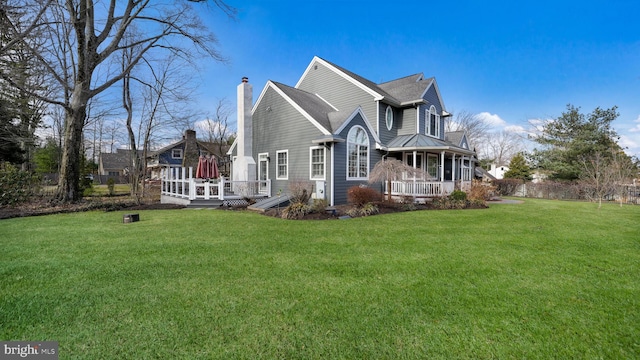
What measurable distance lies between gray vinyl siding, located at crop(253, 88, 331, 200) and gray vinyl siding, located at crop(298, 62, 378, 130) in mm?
3204

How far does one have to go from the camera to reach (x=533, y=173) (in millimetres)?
27734

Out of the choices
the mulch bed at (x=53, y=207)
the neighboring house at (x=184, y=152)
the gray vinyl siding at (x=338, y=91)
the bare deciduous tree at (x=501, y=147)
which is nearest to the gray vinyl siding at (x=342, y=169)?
the gray vinyl siding at (x=338, y=91)

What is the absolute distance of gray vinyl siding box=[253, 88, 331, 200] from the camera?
13867 millimetres

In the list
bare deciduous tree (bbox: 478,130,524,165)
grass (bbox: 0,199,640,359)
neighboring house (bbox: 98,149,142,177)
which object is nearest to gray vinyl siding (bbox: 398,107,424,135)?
grass (bbox: 0,199,640,359)

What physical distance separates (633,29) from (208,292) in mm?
20482

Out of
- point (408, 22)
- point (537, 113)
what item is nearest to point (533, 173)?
point (537, 113)

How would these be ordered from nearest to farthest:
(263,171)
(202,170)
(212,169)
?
Result: 1. (202,170)
2. (212,169)
3. (263,171)

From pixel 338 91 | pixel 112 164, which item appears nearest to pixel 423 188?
pixel 338 91

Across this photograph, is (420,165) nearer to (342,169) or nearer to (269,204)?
(342,169)

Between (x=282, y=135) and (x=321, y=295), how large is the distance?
12.4m

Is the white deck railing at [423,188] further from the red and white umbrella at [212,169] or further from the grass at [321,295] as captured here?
the red and white umbrella at [212,169]

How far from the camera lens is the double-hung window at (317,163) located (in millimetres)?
13211

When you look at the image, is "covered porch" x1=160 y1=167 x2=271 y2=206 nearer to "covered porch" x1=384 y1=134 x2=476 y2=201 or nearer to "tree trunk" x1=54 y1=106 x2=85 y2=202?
"tree trunk" x1=54 y1=106 x2=85 y2=202

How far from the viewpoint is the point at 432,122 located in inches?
725
